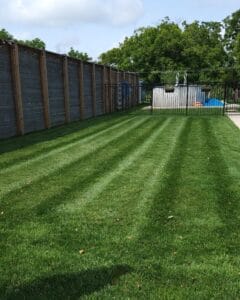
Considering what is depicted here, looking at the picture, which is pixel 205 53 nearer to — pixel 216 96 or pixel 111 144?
pixel 216 96

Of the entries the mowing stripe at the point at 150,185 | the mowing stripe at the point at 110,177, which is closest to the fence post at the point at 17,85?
the mowing stripe at the point at 110,177

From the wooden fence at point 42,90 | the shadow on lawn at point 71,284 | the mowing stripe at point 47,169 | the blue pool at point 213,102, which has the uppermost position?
the wooden fence at point 42,90

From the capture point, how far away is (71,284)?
393 cm

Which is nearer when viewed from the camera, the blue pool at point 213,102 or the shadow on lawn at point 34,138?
the shadow on lawn at point 34,138

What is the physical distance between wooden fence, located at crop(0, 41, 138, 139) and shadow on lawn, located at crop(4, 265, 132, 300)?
9737 millimetres

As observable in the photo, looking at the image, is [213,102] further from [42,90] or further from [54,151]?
[54,151]

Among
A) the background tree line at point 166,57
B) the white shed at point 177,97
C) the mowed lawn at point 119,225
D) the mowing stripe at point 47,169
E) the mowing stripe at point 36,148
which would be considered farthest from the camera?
the background tree line at point 166,57

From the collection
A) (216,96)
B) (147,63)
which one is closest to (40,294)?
(216,96)

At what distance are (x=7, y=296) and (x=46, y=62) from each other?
14096 millimetres

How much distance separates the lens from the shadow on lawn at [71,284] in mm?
3732

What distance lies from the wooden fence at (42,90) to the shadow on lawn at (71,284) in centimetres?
974

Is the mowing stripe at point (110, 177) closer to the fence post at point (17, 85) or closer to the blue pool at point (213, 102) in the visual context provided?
the fence post at point (17, 85)

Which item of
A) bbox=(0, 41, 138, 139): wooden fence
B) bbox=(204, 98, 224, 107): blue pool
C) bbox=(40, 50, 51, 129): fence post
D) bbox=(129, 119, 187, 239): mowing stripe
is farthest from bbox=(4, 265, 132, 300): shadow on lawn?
bbox=(204, 98, 224, 107): blue pool

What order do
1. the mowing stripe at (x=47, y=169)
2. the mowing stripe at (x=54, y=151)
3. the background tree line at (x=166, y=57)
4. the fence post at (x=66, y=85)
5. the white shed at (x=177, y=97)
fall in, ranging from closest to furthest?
1. the mowing stripe at (x=47, y=169)
2. the mowing stripe at (x=54, y=151)
3. the fence post at (x=66, y=85)
4. the white shed at (x=177, y=97)
5. the background tree line at (x=166, y=57)
